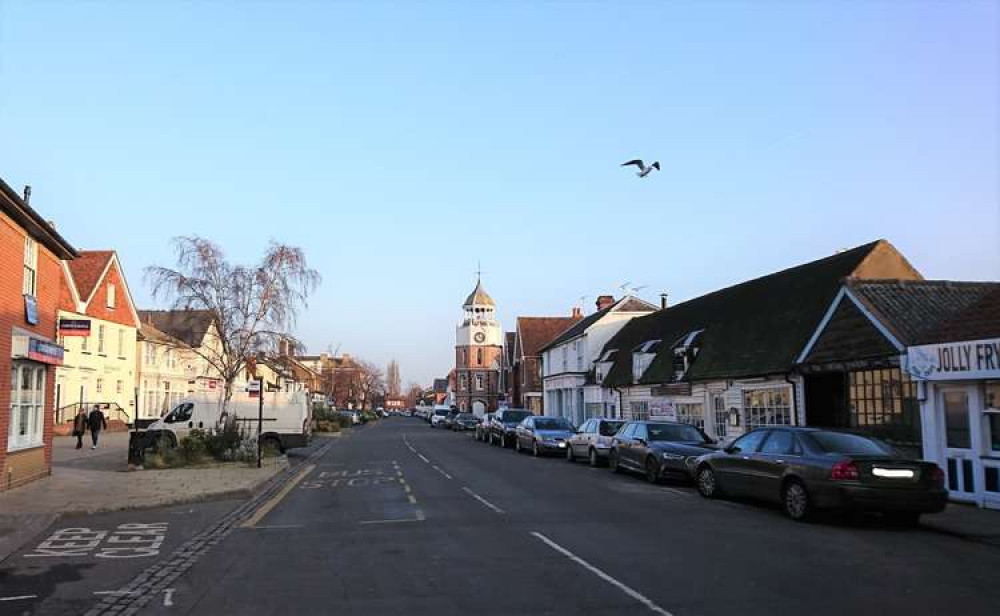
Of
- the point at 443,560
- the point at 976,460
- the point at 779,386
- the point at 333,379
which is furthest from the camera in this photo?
the point at 333,379

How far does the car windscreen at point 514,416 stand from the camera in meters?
39.3

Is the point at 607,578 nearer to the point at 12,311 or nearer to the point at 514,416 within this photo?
the point at 12,311

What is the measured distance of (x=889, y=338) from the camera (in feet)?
56.1

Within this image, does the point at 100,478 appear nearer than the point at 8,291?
No

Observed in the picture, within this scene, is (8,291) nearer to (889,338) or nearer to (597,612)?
(597,612)

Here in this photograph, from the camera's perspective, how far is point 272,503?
51.7ft

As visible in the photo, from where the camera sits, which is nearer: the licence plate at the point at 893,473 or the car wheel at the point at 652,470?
the licence plate at the point at 893,473

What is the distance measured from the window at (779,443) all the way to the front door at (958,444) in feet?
11.8

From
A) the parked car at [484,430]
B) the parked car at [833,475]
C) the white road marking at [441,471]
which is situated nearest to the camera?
the parked car at [833,475]

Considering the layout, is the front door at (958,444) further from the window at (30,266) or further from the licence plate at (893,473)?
the window at (30,266)

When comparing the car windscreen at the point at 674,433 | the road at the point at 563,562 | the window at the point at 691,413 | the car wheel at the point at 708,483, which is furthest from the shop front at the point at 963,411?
the window at the point at 691,413

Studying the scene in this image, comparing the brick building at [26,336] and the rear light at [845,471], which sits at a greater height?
the brick building at [26,336]

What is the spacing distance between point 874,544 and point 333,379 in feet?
363

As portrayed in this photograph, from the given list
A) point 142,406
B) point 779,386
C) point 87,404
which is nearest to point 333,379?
point 142,406
